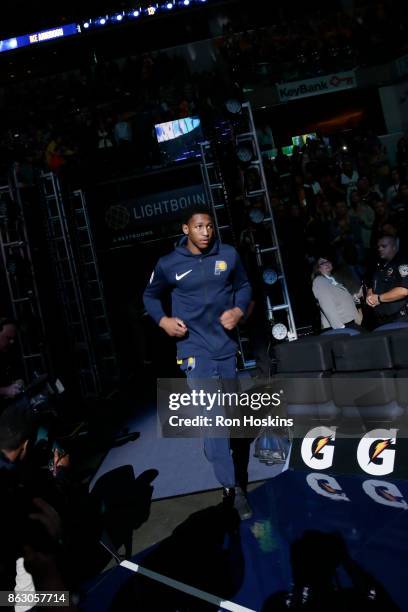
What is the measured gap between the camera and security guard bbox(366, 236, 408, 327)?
5645 millimetres

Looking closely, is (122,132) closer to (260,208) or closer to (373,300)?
(260,208)

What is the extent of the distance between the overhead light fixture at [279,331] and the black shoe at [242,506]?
3090mm

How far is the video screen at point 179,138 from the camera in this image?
9867 millimetres

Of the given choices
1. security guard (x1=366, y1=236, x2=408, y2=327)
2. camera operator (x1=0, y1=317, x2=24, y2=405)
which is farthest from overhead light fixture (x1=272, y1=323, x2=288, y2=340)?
camera operator (x1=0, y1=317, x2=24, y2=405)

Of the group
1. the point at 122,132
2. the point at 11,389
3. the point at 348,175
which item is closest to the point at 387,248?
the point at 11,389

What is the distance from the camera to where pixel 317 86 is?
13.2 meters

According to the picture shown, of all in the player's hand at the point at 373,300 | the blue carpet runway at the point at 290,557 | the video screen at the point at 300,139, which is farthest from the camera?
the video screen at the point at 300,139

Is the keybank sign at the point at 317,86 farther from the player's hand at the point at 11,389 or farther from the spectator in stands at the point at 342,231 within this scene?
the player's hand at the point at 11,389

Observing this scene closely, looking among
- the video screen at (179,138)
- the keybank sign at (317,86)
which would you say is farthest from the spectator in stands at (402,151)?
the video screen at (179,138)

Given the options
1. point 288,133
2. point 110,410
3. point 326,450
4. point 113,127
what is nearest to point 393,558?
point 326,450

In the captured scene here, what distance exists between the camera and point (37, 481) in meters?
2.65

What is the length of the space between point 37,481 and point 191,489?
1.97 m

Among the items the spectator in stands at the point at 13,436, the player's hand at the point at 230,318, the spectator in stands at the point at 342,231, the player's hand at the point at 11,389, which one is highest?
the spectator in stands at the point at 342,231

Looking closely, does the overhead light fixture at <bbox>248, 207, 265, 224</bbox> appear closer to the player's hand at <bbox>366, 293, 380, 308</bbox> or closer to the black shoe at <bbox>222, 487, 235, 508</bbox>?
the player's hand at <bbox>366, 293, 380, 308</bbox>
